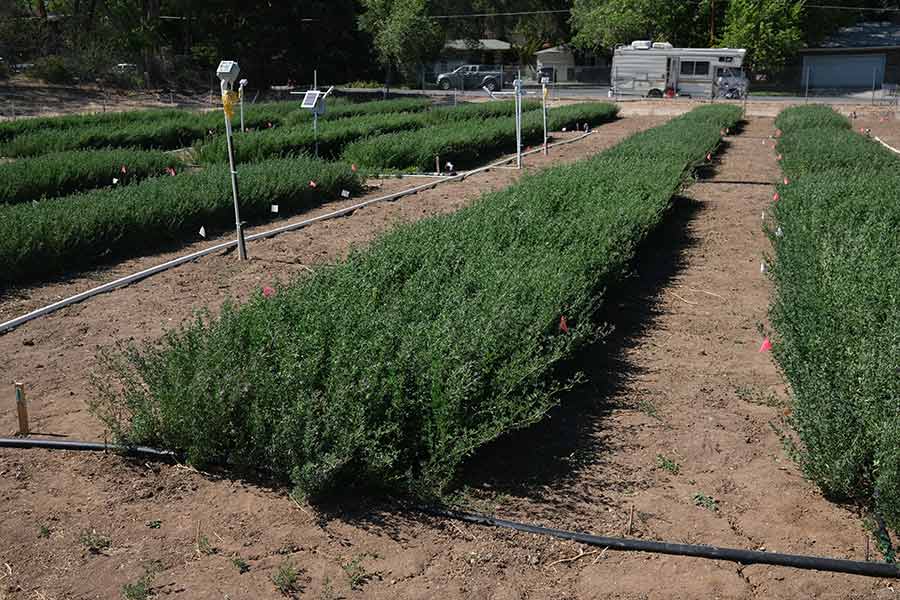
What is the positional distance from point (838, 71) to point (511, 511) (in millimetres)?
55222

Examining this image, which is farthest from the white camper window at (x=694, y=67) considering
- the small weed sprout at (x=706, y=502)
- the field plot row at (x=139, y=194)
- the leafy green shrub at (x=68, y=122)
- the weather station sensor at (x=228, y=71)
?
the small weed sprout at (x=706, y=502)

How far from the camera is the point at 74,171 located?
1538cm

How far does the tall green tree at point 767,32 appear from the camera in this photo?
47.2 meters

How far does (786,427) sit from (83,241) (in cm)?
814

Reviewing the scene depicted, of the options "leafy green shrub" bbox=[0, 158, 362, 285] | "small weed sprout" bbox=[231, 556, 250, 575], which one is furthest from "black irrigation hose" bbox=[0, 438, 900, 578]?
"leafy green shrub" bbox=[0, 158, 362, 285]

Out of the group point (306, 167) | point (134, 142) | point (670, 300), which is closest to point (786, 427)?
point (670, 300)

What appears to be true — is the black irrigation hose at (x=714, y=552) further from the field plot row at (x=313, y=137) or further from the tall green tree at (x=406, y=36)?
the tall green tree at (x=406, y=36)

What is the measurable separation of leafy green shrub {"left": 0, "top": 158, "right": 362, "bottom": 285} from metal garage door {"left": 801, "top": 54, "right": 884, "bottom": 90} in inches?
1781

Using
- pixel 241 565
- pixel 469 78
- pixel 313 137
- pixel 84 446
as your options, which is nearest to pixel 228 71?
pixel 84 446

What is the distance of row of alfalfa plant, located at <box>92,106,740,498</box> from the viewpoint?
4957mm

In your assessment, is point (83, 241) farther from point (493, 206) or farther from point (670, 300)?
point (670, 300)

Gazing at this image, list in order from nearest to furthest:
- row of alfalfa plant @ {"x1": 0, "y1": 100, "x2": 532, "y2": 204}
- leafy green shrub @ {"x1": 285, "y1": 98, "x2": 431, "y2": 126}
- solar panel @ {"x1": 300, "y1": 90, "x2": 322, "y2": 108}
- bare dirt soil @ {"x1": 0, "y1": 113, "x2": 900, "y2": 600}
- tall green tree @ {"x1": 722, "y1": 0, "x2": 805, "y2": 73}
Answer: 1. bare dirt soil @ {"x1": 0, "y1": 113, "x2": 900, "y2": 600}
2. row of alfalfa plant @ {"x1": 0, "y1": 100, "x2": 532, "y2": 204}
3. solar panel @ {"x1": 300, "y1": 90, "x2": 322, "y2": 108}
4. leafy green shrub @ {"x1": 285, "y1": 98, "x2": 431, "y2": 126}
5. tall green tree @ {"x1": 722, "y1": 0, "x2": 805, "y2": 73}

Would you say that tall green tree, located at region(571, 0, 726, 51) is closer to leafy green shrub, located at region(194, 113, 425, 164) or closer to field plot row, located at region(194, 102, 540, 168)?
field plot row, located at region(194, 102, 540, 168)

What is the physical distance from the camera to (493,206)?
9828 mm
